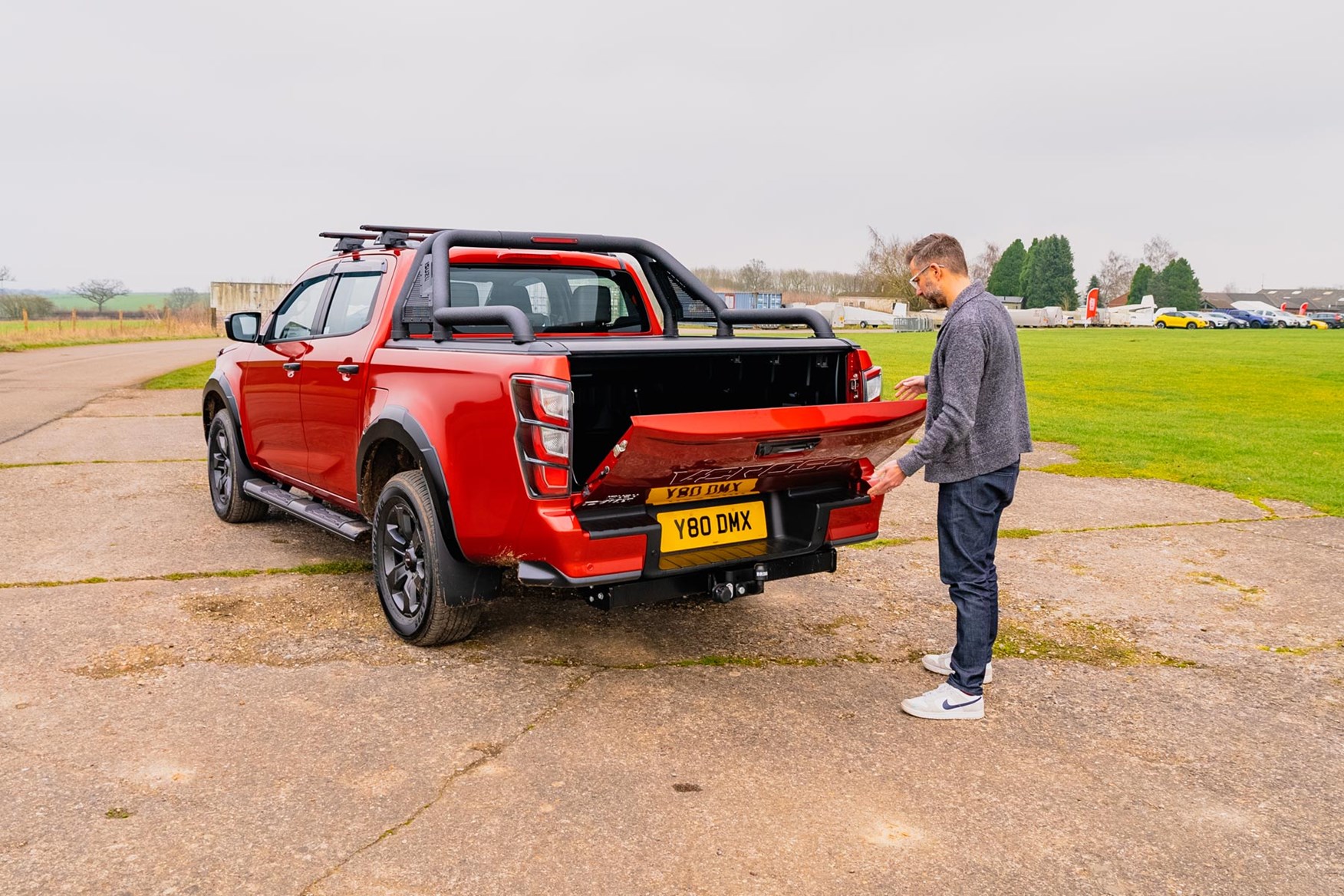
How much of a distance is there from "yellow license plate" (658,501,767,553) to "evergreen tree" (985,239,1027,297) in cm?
12276

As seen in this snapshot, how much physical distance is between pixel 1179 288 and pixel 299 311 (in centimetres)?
11877

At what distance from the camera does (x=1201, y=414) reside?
16219 millimetres

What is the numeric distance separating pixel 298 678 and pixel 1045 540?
5.01m

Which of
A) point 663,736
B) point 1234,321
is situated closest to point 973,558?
point 663,736

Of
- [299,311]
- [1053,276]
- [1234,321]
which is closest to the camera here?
[299,311]

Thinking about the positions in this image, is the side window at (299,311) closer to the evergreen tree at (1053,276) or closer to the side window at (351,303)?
the side window at (351,303)

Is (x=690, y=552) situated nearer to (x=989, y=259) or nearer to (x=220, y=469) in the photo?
(x=220, y=469)

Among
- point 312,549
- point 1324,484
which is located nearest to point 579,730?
point 312,549

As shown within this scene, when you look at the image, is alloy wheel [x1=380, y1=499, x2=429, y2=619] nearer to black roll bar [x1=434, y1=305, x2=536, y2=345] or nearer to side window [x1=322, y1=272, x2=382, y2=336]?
black roll bar [x1=434, y1=305, x2=536, y2=345]

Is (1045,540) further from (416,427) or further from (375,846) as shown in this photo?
(375,846)

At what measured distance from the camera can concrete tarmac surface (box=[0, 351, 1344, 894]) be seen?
9.57 ft

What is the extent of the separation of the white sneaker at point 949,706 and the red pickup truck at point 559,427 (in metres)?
0.73

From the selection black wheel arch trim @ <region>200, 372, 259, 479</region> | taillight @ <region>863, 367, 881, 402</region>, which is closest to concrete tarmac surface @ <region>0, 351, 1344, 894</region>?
black wheel arch trim @ <region>200, 372, 259, 479</region>

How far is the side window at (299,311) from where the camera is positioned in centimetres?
613
